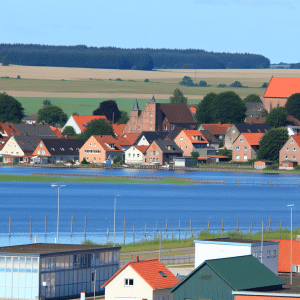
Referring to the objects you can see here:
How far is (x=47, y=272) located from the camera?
118 feet

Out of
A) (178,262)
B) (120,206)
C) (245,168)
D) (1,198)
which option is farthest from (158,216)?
(245,168)

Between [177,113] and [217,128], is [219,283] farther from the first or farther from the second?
[177,113]

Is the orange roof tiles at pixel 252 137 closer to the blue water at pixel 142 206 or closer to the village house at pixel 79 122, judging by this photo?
the blue water at pixel 142 206

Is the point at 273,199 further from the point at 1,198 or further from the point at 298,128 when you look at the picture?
the point at 298,128

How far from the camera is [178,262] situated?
45406 millimetres

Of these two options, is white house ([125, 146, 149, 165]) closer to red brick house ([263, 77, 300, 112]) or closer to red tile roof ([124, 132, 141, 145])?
red tile roof ([124, 132, 141, 145])

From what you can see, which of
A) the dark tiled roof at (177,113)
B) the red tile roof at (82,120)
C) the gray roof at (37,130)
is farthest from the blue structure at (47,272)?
the red tile roof at (82,120)

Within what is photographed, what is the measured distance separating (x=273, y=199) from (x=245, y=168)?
123 ft

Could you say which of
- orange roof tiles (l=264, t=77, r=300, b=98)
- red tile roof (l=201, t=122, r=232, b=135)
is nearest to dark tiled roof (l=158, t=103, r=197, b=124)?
red tile roof (l=201, t=122, r=232, b=135)

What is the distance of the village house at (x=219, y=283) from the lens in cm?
3003

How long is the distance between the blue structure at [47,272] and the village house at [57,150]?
105681 mm

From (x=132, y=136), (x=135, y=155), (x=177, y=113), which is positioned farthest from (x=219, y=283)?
(x=177, y=113)

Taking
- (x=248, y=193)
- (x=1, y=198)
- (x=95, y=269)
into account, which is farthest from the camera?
(x=248, y=193)

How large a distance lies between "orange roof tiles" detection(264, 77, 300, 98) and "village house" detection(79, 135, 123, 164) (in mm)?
50462
